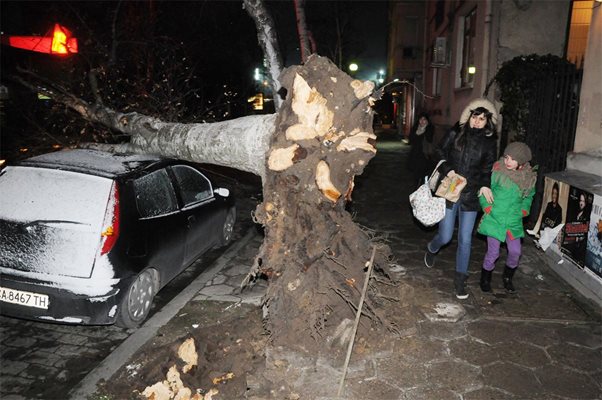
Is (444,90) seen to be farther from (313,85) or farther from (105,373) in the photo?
(105,373)

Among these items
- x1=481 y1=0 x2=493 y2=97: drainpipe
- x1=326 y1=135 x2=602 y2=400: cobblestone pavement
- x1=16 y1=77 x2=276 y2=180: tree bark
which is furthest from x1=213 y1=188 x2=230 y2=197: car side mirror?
x1=481 y1=0 x2=493 y2=97: drainpipe

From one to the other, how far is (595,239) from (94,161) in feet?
18.7

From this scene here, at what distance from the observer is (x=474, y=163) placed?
4.71 m

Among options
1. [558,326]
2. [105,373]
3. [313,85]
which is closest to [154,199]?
[105,373]

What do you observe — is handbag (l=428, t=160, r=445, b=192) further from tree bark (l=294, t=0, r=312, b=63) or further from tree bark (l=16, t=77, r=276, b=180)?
tree bark (l=294, t=0, r=312, b=63)

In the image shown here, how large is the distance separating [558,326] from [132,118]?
528cm

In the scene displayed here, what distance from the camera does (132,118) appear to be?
202 inches

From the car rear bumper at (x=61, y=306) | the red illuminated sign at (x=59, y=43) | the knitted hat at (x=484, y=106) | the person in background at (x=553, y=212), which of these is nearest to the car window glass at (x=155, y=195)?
the car rear bumper at (x=61, y=306)

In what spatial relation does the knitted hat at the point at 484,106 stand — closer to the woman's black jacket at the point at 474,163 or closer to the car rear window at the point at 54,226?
the woman's black jacket at the point at 474,163

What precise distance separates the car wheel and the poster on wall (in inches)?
196

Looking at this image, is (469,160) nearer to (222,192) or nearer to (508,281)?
(508,281)

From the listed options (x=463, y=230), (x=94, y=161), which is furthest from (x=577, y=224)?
(x=94, y=161)

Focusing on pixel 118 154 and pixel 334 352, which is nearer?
pixel 334 352

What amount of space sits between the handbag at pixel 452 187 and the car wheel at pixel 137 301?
3366mm
